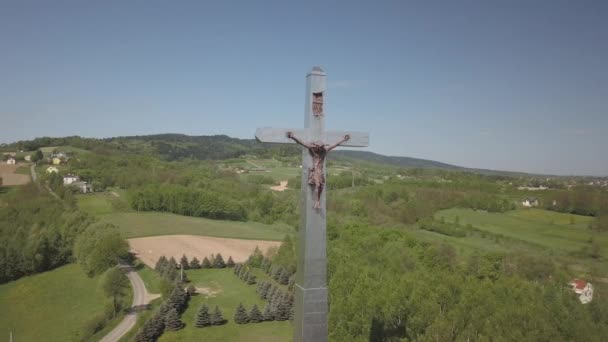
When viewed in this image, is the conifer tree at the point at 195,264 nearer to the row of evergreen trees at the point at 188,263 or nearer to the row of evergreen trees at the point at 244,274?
the row of evergreen trees at the point at 188,263

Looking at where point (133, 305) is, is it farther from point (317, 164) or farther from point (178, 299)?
point (317, 164)

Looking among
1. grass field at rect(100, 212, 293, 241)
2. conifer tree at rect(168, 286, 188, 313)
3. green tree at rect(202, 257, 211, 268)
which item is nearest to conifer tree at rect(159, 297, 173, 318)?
conifer tree at rect(168, 286, 188, 313)

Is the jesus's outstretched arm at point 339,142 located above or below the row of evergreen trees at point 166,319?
above

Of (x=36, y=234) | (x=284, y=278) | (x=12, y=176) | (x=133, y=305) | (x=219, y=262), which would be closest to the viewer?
(x=133, y=305)

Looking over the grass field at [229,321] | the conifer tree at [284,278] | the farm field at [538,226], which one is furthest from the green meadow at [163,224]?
the farm field at [538,226]

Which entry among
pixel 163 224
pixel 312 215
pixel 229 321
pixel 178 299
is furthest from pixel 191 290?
pixel 312 215

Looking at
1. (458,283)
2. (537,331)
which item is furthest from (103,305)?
(537,331)
